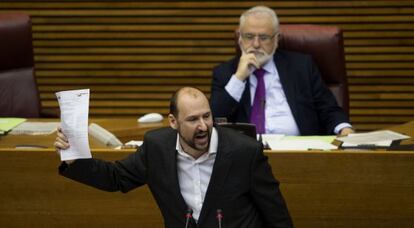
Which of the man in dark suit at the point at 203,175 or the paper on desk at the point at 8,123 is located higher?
the man in dark suit at the point at 203,175

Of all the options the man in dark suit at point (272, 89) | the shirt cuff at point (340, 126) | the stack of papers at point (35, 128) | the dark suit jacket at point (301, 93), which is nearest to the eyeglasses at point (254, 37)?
the man in dark suit at point (272, 89)

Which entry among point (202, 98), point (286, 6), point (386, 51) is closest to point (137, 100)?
point (286, 6)

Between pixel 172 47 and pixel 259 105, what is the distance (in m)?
1.62

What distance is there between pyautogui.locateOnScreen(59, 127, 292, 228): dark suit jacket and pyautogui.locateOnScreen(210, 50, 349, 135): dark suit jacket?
59.0 inches

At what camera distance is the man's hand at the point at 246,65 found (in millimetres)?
4410

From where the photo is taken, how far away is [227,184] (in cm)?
296

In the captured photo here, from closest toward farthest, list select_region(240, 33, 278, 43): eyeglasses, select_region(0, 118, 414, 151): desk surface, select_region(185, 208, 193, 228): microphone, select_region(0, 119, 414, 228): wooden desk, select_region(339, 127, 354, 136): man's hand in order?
select_region(185, 208, 193, 228): microphone, select_region(0, 119, 414, 228): wooden desk, select_region(0, 118, 414, 151): desk surface, select_region(339, 127, 354, 136): man's hand, select_region(240, 33, 278, 43): eyeglasses

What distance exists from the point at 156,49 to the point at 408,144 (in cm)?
265

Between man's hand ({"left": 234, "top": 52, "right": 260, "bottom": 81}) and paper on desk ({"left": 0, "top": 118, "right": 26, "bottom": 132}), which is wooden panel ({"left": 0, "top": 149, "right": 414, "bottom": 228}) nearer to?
paper on desk ({"left": 0, "top": 118, "right": 26, "bottom": 132})

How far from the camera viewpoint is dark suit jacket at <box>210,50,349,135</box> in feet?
14.8

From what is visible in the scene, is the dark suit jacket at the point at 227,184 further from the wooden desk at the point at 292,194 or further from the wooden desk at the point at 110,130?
the wooden desk at the point at 110,130

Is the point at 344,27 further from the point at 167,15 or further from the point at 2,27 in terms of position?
the point at 2,27

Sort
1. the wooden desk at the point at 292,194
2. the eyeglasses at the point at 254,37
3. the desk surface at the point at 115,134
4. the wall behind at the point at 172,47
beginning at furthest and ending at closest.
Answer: the wall behind at the point at 172,47 → the eyeglasses at the point at 254,37 → the desk surface at the point at 115,134 → the wooden desk at the point at 292,194

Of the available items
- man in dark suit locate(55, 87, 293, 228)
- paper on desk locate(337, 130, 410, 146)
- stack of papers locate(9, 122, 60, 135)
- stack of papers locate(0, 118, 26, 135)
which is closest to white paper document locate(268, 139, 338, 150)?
paper on desk locate(337, 130, 410, 146)
